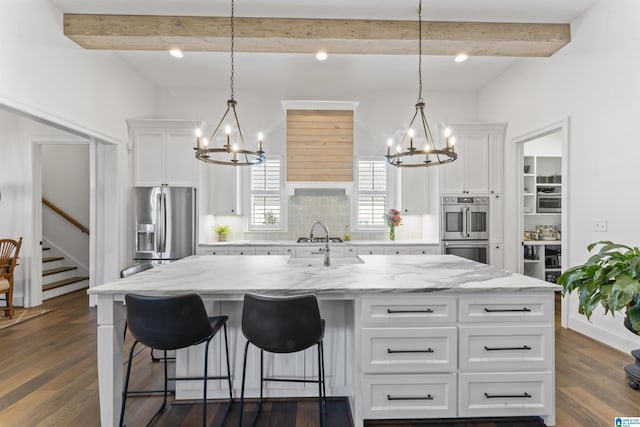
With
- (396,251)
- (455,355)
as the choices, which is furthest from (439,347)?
(396,251)

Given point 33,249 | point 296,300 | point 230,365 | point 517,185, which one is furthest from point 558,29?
point 33,249

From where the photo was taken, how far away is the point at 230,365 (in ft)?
7.47

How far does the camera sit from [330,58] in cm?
429

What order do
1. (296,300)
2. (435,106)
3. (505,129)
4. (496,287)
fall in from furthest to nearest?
(435,106)
(505,129)
(496,287)
(296,300)

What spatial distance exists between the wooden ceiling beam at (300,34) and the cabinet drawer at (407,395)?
129 inches

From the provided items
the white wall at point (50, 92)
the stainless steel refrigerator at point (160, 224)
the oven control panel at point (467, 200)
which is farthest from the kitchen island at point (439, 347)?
the oven control panel at point (467, 200)

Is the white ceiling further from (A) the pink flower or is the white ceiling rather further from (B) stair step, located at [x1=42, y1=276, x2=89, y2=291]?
(B) stair step, located at [x1=42, y1=276, x2=89, y2=291]

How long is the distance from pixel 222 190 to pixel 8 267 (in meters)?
2.85

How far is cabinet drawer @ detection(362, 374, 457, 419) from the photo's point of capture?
1.94 meters

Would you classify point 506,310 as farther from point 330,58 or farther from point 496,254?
point 330,58

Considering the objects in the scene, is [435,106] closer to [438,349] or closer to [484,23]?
[484,23]

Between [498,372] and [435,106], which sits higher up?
[435,106]

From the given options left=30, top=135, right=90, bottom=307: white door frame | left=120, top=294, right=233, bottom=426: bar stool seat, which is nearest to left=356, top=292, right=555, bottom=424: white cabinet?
left=120, top=294, right=233, bottom=426: bar stool seat

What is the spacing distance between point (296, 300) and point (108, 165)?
4.13 meters
